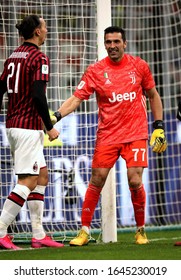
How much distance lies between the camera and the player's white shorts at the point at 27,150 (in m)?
8.82

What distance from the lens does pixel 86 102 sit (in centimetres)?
1211

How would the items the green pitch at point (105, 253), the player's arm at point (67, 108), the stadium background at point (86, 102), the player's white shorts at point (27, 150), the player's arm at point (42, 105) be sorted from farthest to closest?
the stadium background at point (86, 102), the player's arm at point (67, 108), the player's white shorts at point (27, 150), the player's arm at point (42, 105), the green pitch at point (105, 253)

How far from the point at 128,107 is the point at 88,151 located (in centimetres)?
240

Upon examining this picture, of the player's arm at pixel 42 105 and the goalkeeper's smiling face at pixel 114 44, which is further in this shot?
the goalkeeper's smiling face at pixel 114 44

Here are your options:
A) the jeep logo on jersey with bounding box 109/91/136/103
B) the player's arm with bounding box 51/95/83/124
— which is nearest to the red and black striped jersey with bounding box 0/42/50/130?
the player's arm with bounding box 51/95/83/124

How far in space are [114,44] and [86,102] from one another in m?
2.67

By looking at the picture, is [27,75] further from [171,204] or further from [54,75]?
[171,204]

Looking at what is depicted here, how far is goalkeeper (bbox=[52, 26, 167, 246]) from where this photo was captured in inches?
372

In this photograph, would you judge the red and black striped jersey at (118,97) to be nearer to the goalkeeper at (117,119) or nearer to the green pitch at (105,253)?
the goalkeeper at (117,119)

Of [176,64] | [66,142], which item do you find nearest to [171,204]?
[176,64]

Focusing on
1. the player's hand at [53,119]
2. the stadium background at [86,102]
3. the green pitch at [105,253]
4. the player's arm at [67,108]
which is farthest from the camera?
the stadium background at [86,102]

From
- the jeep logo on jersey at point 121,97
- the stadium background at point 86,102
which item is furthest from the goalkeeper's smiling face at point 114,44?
the stadium background at point 86,102

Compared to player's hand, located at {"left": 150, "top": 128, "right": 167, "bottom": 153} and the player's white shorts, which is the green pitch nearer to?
the player's white shorts

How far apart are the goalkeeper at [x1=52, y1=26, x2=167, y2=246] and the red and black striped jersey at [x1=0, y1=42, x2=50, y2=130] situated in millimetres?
574
